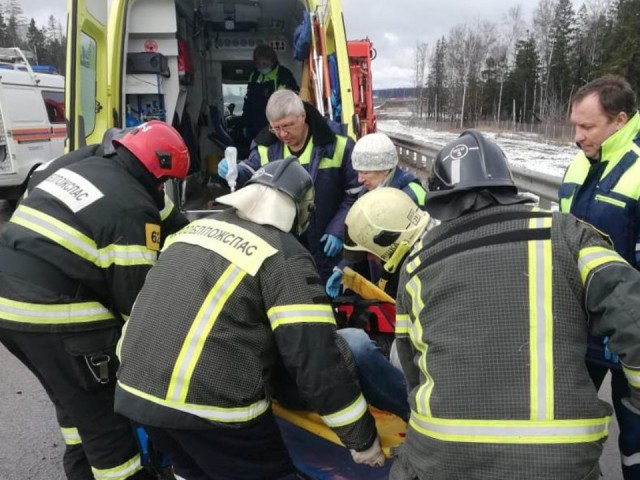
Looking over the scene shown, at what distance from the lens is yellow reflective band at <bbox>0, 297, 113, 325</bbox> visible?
2.15 meters

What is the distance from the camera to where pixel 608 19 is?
4303cm

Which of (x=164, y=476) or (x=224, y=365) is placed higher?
(x=224, y=365)

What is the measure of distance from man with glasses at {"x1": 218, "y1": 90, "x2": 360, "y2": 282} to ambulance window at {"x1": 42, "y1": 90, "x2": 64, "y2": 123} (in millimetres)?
8254

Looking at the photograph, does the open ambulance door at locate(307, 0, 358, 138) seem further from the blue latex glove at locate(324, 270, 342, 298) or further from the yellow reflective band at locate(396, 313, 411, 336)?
the yellow reflective band at locate(396, 313, 411, 336)

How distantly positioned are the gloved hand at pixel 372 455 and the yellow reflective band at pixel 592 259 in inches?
35.7

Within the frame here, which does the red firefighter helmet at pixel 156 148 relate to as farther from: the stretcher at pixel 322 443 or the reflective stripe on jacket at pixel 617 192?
the reflective stripe on jacket at pixel 617 192

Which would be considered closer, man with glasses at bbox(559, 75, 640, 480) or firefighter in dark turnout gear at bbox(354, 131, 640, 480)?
firefighter in dark turnout gear at bbox(354, 131, 640, 480)

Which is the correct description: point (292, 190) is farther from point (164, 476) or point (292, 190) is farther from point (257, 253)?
point (164, 476)

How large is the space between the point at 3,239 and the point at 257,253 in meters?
1.20

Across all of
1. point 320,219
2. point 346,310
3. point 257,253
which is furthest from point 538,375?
point 320,219

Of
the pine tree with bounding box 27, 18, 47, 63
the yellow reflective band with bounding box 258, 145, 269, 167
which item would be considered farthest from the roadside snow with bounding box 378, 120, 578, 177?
the pine tree with bounding box 27, 18, 47, 63

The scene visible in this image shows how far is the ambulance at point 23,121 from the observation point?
9055mm

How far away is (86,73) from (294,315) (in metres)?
2.97

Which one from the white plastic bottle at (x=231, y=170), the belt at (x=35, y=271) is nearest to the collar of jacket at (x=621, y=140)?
the white plastic bottle at (x=231, y=170)
